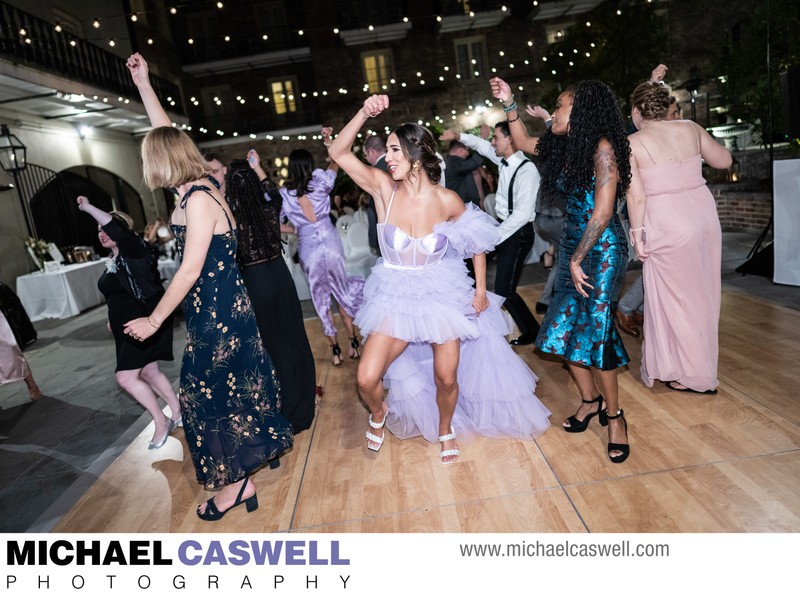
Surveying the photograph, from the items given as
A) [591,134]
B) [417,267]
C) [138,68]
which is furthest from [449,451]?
[138,68]

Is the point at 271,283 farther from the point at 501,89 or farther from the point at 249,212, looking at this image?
the point at 501,89

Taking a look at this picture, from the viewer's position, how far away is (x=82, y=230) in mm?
11977

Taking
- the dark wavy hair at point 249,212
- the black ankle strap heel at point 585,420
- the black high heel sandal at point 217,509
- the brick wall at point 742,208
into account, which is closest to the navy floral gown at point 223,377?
the black high heel sandal at point 217,509

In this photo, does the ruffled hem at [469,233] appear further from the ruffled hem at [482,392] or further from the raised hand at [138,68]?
the raised hand at [138,68]

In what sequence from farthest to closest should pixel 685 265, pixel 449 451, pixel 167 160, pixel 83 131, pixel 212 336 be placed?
1. pixel 83 131
2. pixel 685 265
3. pixel 449 451
4. pixel 212 336
5. pixel 167 160

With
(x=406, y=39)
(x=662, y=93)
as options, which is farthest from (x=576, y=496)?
(x=406, y=39)

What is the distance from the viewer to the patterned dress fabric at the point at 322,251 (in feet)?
13.1

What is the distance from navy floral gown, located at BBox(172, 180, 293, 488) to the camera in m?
2.28

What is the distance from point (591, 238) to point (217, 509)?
200cm

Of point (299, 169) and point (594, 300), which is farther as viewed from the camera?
point (299, 169)

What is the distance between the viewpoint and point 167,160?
2148 mm

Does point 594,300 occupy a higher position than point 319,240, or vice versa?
point 319,240

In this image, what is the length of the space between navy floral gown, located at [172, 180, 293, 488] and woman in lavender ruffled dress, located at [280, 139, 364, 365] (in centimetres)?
162

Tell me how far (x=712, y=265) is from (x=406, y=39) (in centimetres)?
1601
